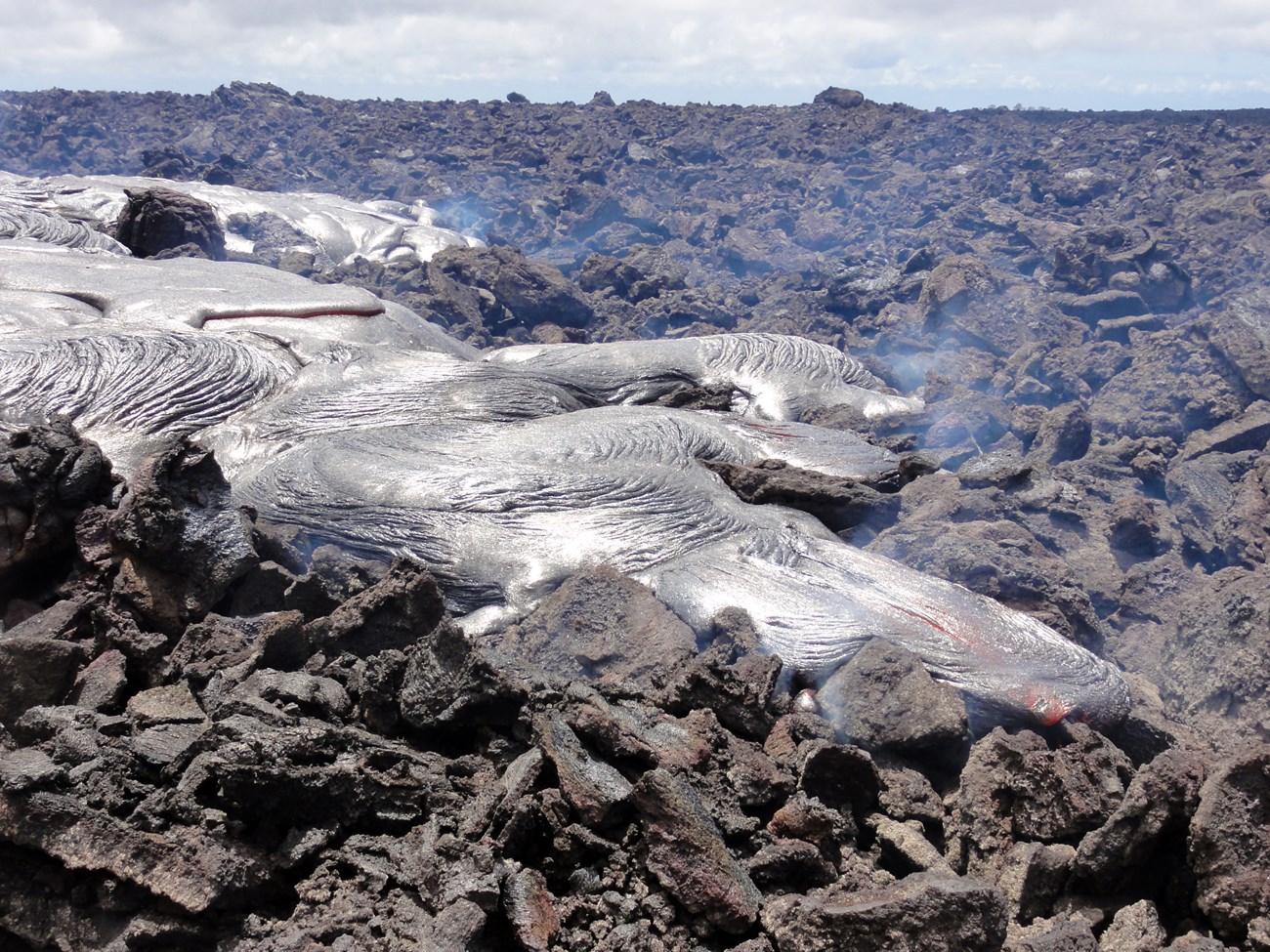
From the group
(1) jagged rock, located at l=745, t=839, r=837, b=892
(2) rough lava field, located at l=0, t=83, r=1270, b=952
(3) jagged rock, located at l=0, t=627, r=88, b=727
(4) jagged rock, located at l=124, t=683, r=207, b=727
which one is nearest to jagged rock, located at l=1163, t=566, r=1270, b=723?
(2) rough lava field, located at l=0, t=83, r=1270, b=952

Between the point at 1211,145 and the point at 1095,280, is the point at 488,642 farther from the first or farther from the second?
the point at 1211,145

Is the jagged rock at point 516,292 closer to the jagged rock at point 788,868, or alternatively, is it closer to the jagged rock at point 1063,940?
the jagged rock at point 788,868

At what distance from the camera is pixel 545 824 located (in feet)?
9.16

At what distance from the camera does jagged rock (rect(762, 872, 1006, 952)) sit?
238 cm

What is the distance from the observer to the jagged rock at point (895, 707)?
3766 millimetres

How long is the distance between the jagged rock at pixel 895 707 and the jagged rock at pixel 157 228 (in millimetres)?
8833

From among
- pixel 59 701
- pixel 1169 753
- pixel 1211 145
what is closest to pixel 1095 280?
pixel 1211 145

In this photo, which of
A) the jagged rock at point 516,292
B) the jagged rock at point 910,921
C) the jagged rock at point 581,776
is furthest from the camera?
the jagged rock at point 516,292

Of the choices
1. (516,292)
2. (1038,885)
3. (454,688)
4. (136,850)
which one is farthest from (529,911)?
(516,292)

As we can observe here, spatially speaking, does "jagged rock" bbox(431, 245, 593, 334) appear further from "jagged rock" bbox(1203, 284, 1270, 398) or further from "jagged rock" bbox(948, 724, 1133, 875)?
"jagged rock" bbox(948, 724, 1133, 875)

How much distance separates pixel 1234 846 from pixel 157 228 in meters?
10.7

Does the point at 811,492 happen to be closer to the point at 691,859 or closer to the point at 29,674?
the point at 691,859

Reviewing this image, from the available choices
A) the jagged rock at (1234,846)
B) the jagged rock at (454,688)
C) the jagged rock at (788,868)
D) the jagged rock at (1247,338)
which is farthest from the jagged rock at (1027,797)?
the jagged rock at (1247,338)

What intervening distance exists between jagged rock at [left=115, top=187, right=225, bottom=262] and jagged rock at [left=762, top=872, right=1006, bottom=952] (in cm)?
987
